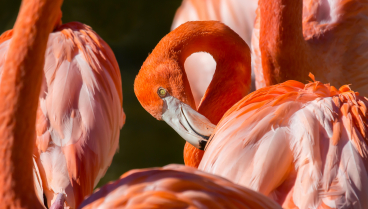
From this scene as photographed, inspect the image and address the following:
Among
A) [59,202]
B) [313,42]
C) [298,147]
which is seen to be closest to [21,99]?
[59,202]

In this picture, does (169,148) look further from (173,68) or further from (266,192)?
(266,192)

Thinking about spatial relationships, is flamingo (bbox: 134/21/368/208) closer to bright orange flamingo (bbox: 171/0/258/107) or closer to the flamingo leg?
the flamingo leg

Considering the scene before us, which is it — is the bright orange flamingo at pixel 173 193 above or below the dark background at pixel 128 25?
below

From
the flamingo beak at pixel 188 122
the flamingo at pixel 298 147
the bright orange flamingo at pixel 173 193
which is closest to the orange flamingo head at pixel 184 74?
the flamingo beak at pixel 188 122

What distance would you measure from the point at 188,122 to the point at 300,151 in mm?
643

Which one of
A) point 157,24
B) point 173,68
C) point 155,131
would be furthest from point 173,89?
point 157,24

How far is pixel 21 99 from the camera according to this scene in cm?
81

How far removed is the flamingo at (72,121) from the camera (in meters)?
1.24

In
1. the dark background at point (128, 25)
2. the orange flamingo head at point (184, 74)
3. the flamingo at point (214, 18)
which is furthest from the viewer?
the dark background at point (128, 25)

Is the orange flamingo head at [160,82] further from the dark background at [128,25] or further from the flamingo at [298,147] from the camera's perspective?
the dark background at [128,25]

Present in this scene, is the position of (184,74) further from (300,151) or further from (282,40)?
(300,151)

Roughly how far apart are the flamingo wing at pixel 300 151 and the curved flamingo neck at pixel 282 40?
0.43m

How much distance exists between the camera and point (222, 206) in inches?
29.5

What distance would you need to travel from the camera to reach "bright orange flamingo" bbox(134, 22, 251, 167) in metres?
1.65
